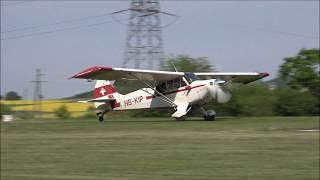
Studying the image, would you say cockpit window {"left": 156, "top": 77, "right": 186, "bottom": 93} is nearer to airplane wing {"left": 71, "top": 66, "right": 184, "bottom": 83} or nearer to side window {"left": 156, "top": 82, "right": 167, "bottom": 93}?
side window {"left": 156, "top": 82, "right": 167, "bottom": 93}

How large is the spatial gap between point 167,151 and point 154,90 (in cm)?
163

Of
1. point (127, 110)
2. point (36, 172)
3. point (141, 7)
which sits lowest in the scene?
point (36, 172)

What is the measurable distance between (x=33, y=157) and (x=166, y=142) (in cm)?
333

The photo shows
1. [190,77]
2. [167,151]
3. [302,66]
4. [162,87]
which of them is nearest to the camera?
[162,87]

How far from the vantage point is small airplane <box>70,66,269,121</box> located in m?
12.6

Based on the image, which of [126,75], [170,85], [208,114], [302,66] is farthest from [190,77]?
[302,66]

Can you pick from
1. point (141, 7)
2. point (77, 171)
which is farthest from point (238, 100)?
point (141, 7)

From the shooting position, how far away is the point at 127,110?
13422mm

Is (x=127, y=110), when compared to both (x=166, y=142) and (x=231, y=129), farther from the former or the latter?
(x=231, y=129)

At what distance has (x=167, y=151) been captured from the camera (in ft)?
45.1

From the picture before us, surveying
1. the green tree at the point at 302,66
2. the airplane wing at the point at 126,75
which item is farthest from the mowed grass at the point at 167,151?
the green tree at the point at 302,66

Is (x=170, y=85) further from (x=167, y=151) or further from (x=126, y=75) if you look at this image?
(x=167, y=151)

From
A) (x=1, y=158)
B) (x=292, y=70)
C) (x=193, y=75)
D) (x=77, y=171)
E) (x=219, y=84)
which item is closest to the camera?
(x=77, y=171)

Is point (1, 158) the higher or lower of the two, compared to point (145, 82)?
lower
